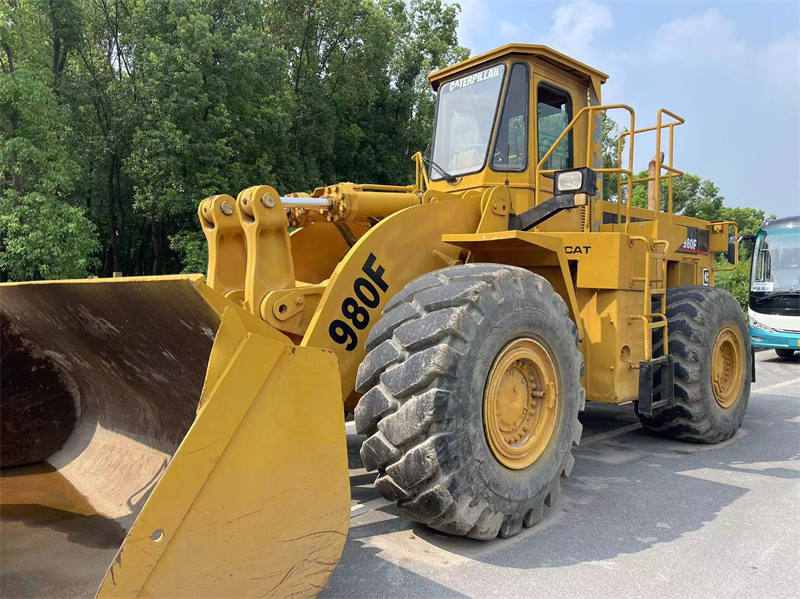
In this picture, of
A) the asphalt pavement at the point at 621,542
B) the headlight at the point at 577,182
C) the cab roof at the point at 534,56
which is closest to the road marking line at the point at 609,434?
the asphalt pavement at the point at 621,542

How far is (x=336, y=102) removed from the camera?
2244 centimetres

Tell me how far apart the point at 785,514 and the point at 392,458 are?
2797 millimetres

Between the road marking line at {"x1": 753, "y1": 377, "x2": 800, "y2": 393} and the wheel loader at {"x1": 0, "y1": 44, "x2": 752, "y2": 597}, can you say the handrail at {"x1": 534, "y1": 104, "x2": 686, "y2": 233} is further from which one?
the road marking line at {"x1": 753, "y1": 377, "x2": 800, "y2": 393}

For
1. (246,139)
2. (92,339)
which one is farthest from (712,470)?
(246,139)

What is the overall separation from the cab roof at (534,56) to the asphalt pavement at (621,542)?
342 centimetres

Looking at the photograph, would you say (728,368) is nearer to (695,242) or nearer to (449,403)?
(695,242)

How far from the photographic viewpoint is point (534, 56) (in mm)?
5211

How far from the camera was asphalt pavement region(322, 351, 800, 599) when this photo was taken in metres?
3.08

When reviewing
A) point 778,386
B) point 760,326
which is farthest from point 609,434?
point 760,326

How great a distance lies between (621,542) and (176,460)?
262 cm

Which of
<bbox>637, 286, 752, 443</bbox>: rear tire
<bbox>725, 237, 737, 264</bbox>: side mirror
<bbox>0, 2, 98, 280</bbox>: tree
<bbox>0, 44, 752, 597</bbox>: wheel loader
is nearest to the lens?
<bbox>0, 44, 752, 597</bbox>: wheel loader

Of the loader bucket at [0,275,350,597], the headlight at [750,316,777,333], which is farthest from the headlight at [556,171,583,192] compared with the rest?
the headlight at [750,316,777,333]

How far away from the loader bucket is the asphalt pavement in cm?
68

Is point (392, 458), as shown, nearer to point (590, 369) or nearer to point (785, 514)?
point (590, 369)
